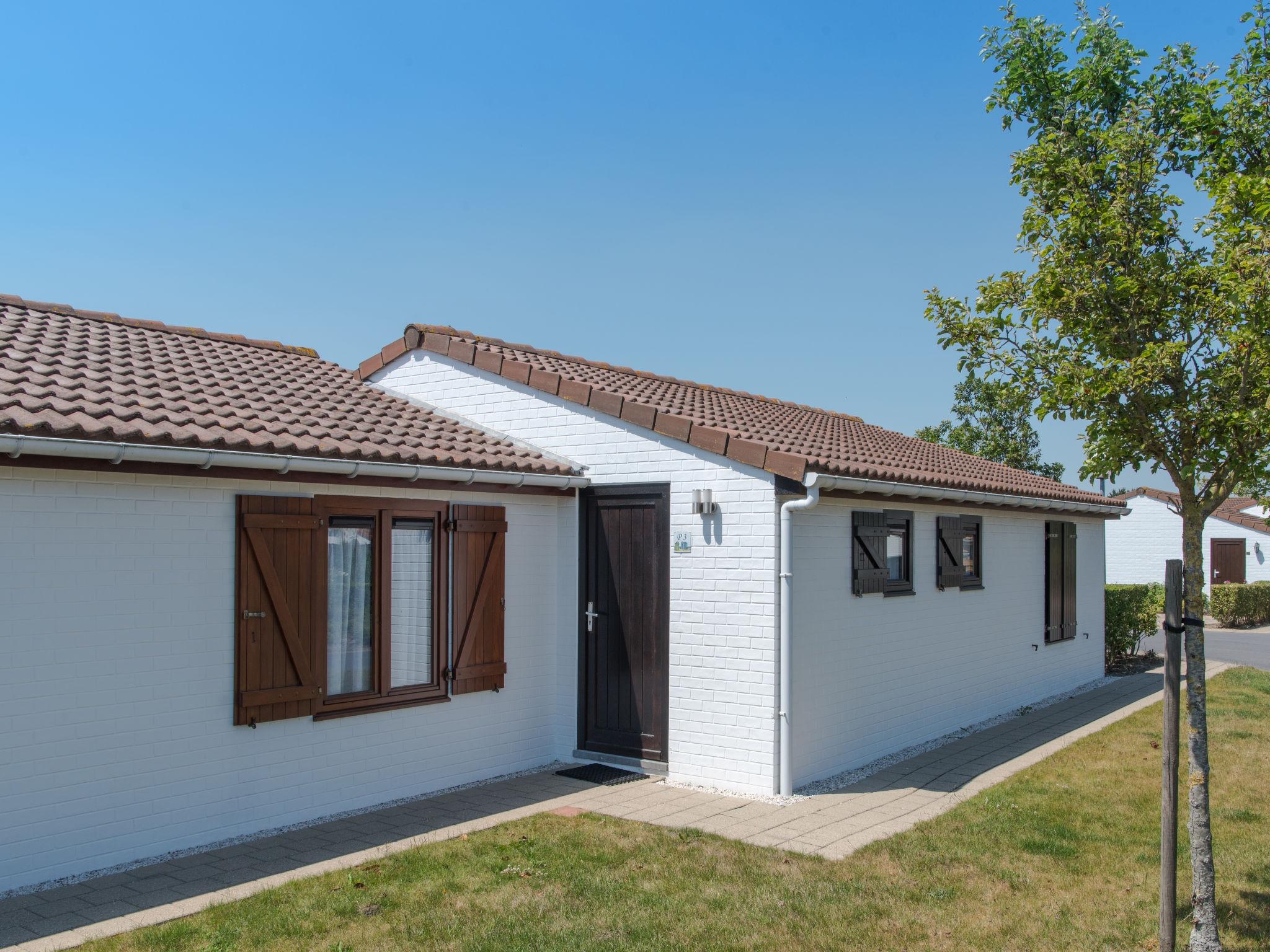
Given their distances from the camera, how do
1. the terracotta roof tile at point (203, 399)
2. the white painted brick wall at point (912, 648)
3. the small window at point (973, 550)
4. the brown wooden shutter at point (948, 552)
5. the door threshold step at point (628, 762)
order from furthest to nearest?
the small window at point (973, 550) → the brown wooden shutter at point (948, 552) → the door threshold step at point (628, 762) → the white painted brick wall at point (912, 648) → the terracotta roof tile at point (203, 399)

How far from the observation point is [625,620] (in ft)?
29.0

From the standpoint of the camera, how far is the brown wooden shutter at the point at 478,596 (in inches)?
328

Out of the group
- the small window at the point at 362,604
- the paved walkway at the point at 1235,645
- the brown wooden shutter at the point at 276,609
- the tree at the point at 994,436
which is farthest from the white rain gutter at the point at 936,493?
the tree at the point at 994,436

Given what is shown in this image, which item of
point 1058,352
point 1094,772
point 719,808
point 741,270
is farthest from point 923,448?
point 1058,352

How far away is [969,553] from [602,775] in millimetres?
5708

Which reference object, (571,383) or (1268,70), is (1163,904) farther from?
(571,383)

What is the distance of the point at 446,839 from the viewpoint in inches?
261

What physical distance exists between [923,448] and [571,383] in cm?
810

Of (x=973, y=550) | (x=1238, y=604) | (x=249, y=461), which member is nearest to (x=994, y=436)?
(x=1238, y=604)

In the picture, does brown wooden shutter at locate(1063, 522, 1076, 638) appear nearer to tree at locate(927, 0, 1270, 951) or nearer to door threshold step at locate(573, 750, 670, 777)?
door threshold step at locate(573, 750, 670, 777)

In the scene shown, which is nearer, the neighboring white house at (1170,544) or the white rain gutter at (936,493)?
the white rain gutter at (936,493)

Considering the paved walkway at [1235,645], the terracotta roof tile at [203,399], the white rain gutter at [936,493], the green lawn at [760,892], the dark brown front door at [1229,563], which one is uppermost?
the terracotta roof tile at [203,399]

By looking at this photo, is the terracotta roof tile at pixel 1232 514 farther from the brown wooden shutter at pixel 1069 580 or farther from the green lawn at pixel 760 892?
the green lawn at pixel 760 892

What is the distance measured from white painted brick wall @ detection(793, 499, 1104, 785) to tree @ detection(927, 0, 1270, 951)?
338 centimetres
